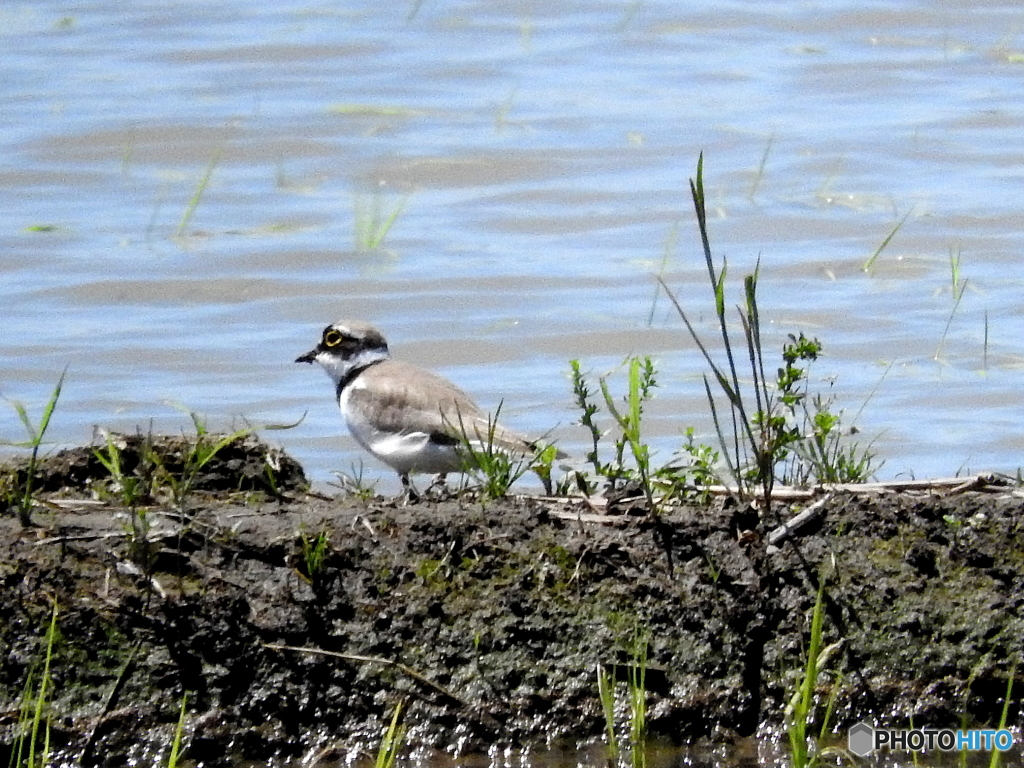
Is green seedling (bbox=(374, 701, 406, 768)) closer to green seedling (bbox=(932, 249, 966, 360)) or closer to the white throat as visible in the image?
the white throat

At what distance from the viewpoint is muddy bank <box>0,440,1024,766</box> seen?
4.55 metres

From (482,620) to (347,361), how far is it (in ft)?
11.9

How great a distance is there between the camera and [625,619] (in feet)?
15.5

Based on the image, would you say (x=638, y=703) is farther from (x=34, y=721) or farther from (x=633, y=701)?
(x=34, y=721)

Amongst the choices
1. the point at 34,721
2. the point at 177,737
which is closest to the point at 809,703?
the point at 177,737

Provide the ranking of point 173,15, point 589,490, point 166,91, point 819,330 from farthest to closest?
point 173,15 → point 166,91 → point 819,330 → point 589,490

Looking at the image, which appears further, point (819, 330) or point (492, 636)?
point (819, 330)

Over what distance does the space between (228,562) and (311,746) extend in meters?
0.55

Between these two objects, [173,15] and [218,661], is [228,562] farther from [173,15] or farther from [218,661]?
[173,15]

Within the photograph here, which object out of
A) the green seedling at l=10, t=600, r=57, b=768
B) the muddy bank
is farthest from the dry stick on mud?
the green seedling at l=10, t=600, r=57, b=768

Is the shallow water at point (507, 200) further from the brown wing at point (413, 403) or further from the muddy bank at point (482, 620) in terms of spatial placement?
the muddy bank at point (482, 620)

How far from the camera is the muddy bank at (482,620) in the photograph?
4.55 metres

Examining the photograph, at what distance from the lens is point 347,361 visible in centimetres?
819

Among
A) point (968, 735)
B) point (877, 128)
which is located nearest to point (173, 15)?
point (877, 128)
